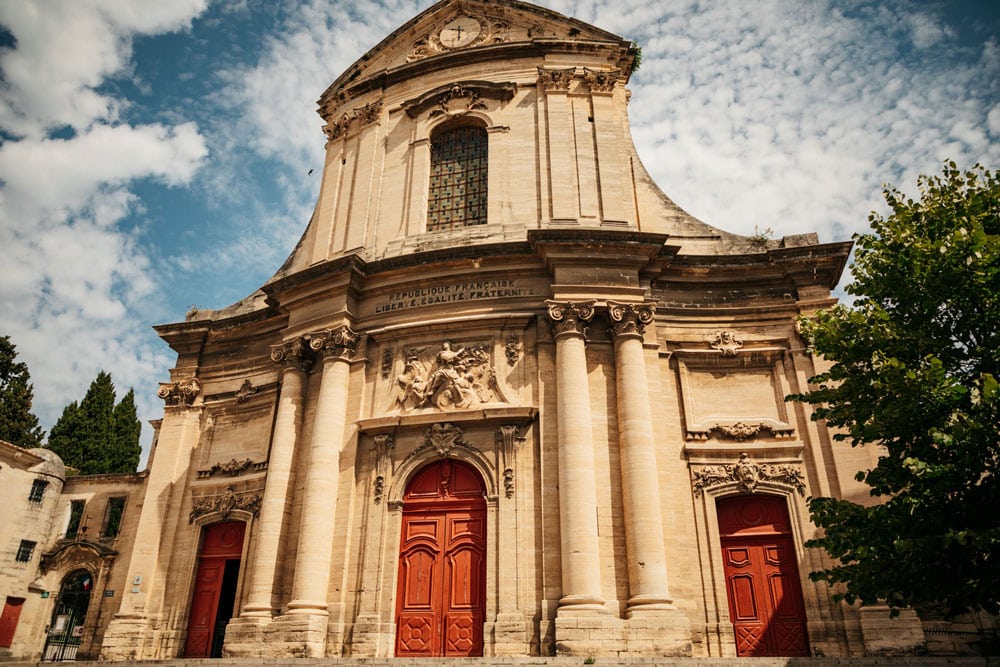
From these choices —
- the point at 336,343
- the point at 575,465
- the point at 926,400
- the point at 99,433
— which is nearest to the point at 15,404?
the point at 99,433

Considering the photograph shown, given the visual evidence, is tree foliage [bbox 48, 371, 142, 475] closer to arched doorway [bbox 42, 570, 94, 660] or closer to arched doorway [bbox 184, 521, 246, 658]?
arched doorway [bbox 42, 570, 94, 660]

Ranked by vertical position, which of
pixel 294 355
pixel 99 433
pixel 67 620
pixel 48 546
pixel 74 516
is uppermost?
pixel 99 433

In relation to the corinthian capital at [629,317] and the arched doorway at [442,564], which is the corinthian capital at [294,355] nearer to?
the arched doorway at [442,564]

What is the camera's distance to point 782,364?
14.4 metres

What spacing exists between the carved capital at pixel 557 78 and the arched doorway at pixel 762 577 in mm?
10827

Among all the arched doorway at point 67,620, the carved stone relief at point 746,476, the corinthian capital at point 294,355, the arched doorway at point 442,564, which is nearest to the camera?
the arched doorway at point 442,564

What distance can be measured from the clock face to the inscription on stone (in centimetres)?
801

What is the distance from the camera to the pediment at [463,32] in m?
18.3

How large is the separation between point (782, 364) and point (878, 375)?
5.17 metres

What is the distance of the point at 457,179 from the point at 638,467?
8.99 metres

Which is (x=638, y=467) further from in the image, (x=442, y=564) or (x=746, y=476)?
(x=442, y=564)

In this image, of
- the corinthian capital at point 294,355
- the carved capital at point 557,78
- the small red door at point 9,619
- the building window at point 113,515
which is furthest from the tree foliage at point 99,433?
the carved capital at point 557,78

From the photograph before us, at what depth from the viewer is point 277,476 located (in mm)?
14547

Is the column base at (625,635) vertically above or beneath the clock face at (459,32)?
beneath
